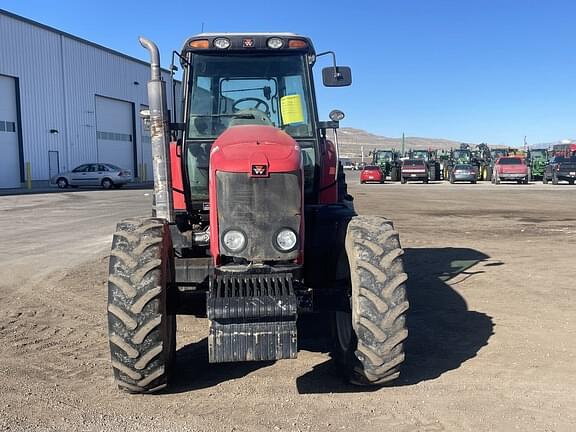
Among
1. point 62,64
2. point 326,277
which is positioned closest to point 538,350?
point 326,277

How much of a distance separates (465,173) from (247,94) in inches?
1422

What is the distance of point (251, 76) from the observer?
5754mm

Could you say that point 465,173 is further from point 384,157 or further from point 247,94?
point 247,94

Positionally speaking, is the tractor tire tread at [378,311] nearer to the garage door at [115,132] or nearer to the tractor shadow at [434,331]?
the tractor shadow at [434,331]

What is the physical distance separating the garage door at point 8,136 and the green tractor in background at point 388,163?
26.3 metres

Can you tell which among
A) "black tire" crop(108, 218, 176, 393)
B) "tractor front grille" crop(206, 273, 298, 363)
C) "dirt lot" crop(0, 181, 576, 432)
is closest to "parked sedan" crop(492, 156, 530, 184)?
"dirt lot" crop(0, 181, 576, 432)

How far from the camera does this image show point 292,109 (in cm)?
574

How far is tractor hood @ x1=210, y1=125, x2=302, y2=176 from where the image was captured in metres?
4.11

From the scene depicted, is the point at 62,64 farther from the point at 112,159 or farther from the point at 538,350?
the point at 538,350

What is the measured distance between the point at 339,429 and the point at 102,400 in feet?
5.75

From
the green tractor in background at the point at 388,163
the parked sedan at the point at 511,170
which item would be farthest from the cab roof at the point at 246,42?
the green tractor in background at the point at 388,163

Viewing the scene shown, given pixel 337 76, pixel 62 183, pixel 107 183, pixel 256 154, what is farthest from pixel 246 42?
pixel 62 183

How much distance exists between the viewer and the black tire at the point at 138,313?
12.9 ft

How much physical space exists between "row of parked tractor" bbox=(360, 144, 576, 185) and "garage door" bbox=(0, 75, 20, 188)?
892 inches
